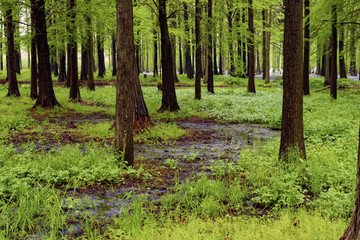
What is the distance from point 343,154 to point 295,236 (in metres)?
4.59

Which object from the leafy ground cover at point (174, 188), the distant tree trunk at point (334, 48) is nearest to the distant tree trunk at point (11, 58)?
the leafy ground cover at point (174, 188)

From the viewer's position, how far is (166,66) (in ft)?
48.3

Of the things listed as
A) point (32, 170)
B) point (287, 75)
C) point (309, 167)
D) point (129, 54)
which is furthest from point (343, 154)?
point (32, 170)

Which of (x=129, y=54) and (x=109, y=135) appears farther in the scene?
(x=109, y=135)

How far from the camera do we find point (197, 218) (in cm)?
457

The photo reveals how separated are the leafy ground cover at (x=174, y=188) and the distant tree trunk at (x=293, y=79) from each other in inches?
21.4

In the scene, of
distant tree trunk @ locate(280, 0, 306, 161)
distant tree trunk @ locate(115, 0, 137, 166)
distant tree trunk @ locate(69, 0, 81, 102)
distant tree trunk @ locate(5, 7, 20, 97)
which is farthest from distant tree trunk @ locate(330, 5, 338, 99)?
distant tree trunk @ locate(5, 7, 20, 97)

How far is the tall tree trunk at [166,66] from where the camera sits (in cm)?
1430

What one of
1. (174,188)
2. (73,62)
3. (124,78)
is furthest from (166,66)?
(174,188)

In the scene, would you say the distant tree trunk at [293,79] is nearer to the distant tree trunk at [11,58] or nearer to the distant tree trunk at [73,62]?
the distant tree trunk at [73,62]

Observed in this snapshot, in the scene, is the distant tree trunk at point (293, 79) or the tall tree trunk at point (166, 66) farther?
the tall tree trunk at point (166, 66)

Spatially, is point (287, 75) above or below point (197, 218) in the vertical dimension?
above

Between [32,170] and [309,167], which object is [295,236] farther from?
[32,170]

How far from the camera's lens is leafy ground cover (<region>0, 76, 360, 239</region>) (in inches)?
167
